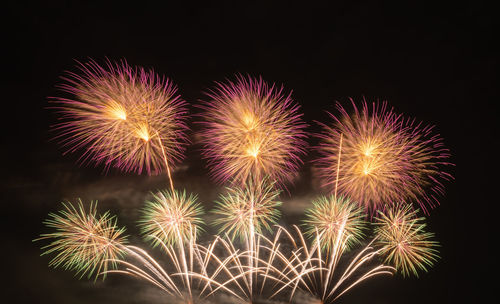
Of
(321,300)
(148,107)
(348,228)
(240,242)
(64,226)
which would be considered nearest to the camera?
(148,107)

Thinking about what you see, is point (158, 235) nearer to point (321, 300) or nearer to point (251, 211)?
point (251, 211)

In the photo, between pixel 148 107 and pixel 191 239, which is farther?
pixel 191 239

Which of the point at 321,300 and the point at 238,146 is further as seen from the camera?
the point at 321,300

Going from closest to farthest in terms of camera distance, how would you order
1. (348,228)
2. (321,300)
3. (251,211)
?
(251,211) < (348,228) < (321,300)

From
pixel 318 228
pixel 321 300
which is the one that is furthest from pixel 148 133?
pixel 321 300

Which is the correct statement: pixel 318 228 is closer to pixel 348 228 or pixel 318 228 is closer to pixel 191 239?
pixel 348 228

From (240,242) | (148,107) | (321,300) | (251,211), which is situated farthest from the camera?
(321,300)

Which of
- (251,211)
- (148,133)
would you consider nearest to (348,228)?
(251,211)

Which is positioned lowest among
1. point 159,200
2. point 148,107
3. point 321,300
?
point 321,300

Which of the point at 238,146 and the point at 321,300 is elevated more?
the point at 238,146
